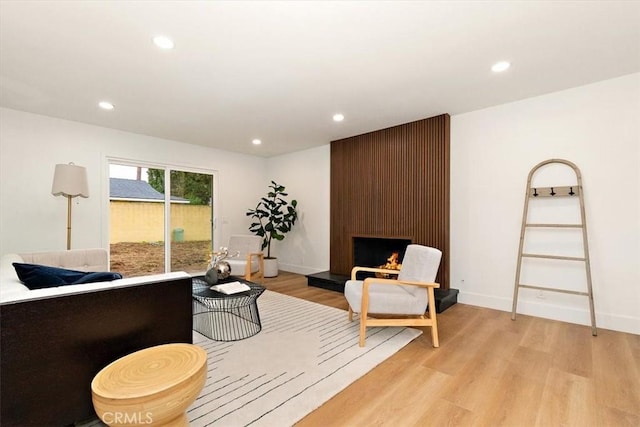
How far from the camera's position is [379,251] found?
183 inches

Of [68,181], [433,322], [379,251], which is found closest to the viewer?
[433,322]

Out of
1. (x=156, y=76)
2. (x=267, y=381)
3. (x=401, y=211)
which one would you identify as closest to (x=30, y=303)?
(x=267, y=381)

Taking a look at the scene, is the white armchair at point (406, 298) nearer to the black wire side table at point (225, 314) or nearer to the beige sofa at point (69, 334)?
the black wire side table at point (225, 314)

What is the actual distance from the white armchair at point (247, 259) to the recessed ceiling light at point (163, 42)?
2906 millimetres

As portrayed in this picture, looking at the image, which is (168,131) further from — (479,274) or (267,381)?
(479,274)

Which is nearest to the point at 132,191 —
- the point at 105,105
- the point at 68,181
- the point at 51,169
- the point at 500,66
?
the point at 51,169

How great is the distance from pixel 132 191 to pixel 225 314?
3045 millimetres

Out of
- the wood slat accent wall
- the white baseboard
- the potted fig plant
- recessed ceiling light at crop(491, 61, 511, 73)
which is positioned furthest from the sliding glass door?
recessed ceiling light at crop(491, 61, 511, 73)

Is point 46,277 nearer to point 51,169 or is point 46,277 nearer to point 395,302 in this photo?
point 395,302

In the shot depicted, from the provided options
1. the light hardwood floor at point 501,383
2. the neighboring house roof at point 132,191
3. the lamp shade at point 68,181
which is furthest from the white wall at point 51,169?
the light hardwood floor at point 501,383

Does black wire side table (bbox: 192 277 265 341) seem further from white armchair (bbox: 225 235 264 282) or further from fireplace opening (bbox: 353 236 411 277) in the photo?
fireplace opening (bbox: 353 236 411 277)

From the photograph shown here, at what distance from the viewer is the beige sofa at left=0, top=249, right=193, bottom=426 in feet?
4.33

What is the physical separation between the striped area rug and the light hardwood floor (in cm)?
13

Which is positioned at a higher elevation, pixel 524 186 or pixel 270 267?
pixel 524 186
